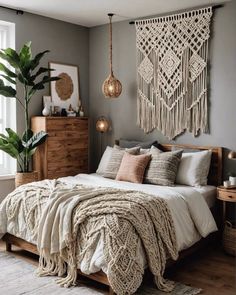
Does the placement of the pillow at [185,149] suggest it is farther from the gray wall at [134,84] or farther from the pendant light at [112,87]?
the pendant light at [112,87]

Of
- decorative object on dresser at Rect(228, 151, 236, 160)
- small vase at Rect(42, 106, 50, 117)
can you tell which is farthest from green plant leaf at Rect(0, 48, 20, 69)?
decorative object on dresser at Rect(228, 151, 236, 160)

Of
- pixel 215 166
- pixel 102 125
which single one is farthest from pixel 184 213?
pixel 102 125

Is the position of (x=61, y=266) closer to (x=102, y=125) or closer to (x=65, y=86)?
(x=102, y=125)

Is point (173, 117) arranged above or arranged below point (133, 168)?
above

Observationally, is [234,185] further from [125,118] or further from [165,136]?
[125,118]

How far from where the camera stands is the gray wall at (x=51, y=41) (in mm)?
4840

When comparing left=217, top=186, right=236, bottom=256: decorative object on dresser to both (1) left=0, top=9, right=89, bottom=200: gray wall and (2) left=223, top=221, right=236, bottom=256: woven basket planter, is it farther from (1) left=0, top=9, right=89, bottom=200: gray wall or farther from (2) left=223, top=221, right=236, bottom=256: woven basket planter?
(1) left=0, top=9, right=89, bottom=200: gray wall

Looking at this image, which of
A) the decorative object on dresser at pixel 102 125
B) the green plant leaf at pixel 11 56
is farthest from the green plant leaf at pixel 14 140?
the decorative object on dresser at pixel 102 125

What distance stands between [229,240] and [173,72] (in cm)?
205

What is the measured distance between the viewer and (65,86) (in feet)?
17.7

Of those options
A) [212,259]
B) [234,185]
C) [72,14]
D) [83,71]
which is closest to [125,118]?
[83,71]

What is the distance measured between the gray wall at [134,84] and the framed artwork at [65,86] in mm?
298

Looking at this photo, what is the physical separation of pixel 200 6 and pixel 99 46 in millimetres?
1654

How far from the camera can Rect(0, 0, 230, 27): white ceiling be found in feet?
14.4
